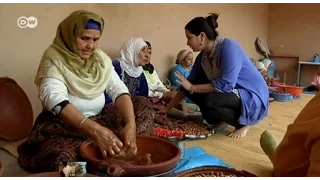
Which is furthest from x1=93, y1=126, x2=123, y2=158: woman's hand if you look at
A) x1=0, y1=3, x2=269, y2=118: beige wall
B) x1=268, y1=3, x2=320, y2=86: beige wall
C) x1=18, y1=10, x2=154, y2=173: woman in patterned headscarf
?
x1=268, y1=3, x2=320, y2=86: beige wall

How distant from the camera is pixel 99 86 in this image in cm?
175

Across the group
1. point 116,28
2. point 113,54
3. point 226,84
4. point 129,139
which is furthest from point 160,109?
point 129,139

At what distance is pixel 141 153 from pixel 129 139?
103 mm

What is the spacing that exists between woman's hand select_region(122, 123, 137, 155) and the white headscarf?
1.27 metres

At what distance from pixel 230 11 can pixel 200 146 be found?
3.12m

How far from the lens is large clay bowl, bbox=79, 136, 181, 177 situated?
1222mm

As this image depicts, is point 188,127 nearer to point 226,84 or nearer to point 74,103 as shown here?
point 226,84

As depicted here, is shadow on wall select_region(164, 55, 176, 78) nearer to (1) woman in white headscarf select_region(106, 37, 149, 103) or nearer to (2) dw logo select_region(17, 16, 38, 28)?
(1) woman in white headscarf select_region(106, 37, 149, 103)

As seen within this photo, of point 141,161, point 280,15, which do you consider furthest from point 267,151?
point 280,15

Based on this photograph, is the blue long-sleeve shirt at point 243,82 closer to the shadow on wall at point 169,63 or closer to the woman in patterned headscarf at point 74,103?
the woman in patterned headscarf at point 74,103

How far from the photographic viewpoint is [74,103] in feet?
5.49

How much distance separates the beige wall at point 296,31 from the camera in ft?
17.8

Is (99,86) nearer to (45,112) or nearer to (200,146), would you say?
(45,112)

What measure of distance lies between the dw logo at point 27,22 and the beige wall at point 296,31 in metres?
4.40
